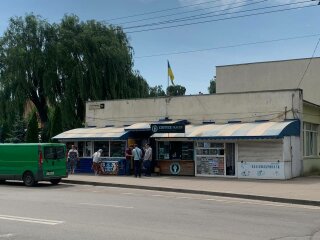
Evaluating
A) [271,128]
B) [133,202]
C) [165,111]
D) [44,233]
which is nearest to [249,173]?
[271,128]

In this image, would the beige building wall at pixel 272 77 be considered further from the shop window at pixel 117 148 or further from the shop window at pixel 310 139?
the shop window at pixel 117 148

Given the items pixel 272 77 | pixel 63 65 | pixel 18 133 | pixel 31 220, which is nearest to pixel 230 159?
pixel 272 77

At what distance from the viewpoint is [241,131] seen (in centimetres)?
2403

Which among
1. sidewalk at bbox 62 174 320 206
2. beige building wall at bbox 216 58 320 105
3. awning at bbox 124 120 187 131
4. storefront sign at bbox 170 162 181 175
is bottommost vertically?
sidewalk at bbox 62 174 320 206

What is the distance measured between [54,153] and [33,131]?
867 inches

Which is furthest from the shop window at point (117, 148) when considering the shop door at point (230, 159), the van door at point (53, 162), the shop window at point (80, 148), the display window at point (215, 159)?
the shop door at point (230, 159)

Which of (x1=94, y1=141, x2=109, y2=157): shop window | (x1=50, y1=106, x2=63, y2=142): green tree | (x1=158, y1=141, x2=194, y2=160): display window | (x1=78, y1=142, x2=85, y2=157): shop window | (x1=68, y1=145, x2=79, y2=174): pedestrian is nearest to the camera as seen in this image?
(x1=158, y1=141, x2=194, y2=160): display window

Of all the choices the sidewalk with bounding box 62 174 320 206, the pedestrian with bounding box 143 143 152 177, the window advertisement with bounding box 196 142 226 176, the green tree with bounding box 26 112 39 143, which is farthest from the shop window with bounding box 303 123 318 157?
the green tree with bounding box 26 112 39 143

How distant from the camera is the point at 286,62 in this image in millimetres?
35625

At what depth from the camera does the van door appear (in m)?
22.1

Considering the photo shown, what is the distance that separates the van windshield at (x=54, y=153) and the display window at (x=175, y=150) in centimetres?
670

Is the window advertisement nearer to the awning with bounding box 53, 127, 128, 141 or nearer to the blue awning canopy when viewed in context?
the blue awning canopy

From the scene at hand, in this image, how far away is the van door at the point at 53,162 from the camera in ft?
72.5

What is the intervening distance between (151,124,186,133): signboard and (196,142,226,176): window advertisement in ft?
4.83
